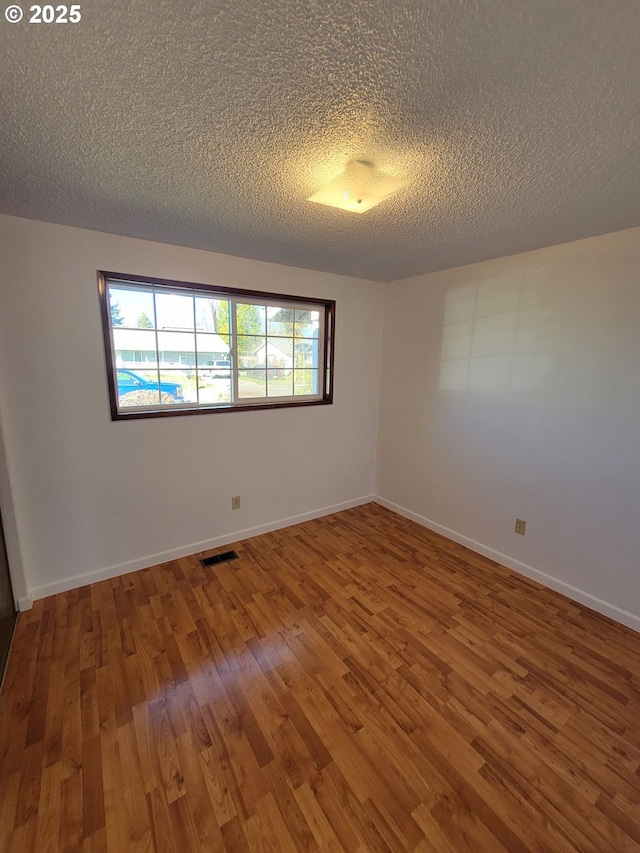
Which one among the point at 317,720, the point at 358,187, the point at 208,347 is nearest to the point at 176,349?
the point at 208,347

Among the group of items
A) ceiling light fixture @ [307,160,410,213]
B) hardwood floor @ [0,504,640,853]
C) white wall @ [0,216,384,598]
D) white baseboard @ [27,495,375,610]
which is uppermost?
ceiling light fixture @ [307,160,410,213]

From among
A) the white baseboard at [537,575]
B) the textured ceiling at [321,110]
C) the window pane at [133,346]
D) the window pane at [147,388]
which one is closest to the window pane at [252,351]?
the window pane at [147,388]

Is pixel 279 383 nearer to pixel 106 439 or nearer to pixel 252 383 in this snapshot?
pixel 252 383

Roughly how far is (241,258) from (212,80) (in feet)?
5.57

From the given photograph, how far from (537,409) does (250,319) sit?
→ 2244 millimetres

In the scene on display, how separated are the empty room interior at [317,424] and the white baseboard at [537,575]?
22 millimetres

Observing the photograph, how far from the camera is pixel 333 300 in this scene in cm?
312

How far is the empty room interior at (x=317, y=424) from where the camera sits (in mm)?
959

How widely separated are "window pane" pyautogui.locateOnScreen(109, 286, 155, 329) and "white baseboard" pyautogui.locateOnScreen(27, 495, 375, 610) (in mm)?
1668

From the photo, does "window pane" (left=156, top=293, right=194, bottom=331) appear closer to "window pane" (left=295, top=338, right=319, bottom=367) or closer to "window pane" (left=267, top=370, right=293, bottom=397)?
"window pane" (left=267, top=370, right=293, bottom=397)

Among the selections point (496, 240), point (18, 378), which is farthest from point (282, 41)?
point (18, 378)

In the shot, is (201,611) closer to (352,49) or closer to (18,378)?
(18,378)

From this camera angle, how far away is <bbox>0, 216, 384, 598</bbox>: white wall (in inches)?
77.9

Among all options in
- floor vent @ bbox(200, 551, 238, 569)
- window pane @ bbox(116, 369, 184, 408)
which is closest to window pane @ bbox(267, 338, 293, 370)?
window pane @ bbox(116, 369, 184, 408)
